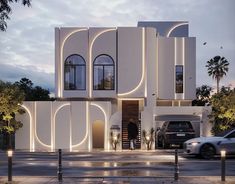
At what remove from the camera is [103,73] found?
124 ft

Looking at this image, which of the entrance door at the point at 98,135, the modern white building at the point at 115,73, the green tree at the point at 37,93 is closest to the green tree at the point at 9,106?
the modern white building at the point at 115,73

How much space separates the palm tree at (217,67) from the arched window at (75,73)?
37201 millimetres

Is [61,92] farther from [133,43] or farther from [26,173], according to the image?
[26,173]

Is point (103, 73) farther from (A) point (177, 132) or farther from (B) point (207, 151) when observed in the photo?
(B) point (207, 151)

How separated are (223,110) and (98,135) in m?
9.04

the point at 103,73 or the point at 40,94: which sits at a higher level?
the point at 103,73

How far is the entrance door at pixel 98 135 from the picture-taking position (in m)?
36.4

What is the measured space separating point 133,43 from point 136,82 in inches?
108

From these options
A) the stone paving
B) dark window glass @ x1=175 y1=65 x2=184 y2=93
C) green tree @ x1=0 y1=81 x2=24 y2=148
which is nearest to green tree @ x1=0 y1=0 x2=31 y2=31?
the stone paving

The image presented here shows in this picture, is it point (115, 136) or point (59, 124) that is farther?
point (59, 124)

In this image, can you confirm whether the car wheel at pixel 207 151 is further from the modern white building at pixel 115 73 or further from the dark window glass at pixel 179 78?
the dark window glass at pixel 179 78

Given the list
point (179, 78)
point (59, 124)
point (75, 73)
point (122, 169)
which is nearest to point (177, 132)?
point (59, 124)

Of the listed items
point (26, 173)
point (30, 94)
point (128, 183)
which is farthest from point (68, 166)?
point (30, 94)

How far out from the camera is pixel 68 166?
1992 centimetres
